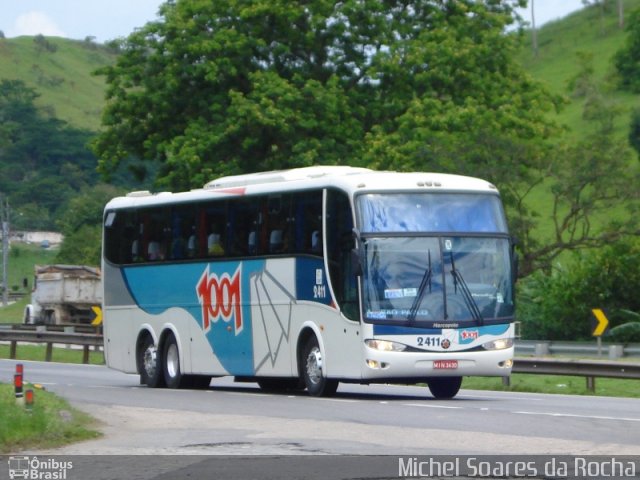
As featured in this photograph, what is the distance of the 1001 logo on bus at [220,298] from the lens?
25266mm

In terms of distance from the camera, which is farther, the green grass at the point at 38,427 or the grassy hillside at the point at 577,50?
the grassy hillside at the point at 577,50

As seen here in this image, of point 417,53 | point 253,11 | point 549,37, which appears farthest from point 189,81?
point 549,37

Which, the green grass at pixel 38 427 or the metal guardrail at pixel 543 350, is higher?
the metal guardrail at pixel 543 350

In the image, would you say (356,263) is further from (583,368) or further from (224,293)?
(583,368)

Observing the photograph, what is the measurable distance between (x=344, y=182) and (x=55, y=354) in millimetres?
26842

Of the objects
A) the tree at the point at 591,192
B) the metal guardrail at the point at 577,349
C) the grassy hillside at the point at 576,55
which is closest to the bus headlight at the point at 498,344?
the metal guardrail at the point at 577,349

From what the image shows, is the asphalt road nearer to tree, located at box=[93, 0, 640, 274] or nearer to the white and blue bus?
the white and blue bus

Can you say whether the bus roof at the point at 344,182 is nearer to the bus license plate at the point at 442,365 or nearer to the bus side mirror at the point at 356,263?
the bus side mirror at the point at 356,263

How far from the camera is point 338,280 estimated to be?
73.8ft

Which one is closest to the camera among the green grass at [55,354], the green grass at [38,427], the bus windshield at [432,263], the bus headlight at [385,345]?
the green grass at [38,427]

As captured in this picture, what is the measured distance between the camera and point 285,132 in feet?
149

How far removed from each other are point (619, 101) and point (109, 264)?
98.0 metres

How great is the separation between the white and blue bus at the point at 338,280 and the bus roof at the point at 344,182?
0.08ft

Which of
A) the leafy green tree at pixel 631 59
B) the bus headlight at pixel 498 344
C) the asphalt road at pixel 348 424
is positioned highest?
the leafy green tree at pixel 631 59
